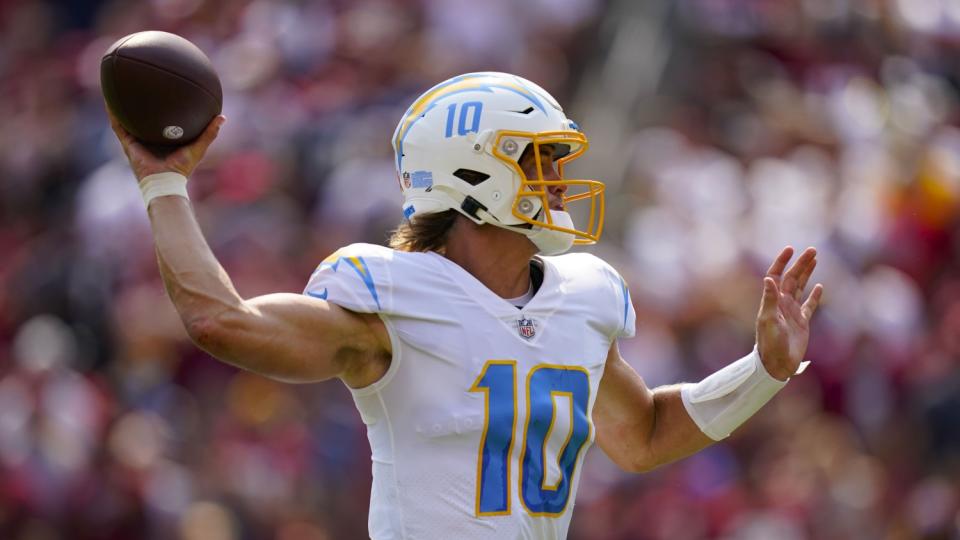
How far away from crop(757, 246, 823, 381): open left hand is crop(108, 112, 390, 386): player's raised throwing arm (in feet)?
3.39


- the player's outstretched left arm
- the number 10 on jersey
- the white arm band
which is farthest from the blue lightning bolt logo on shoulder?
the white arm band

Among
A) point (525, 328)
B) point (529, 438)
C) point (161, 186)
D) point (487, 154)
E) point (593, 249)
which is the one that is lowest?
point (593, 249)

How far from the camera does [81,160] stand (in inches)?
436

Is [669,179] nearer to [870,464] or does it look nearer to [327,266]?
[870,464]

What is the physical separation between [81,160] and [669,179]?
3.76 metres

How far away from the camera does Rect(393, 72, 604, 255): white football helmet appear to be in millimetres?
4246

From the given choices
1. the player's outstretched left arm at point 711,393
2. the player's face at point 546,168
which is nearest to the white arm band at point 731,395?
the player's outstretched left arm at point 711,393

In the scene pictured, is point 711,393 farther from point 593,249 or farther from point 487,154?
point 593,249

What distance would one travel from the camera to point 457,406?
13.2ft

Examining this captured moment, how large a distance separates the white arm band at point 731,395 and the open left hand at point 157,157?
1482mm

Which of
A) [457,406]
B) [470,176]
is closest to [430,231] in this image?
[470,176]

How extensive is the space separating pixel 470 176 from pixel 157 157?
82 centimetres

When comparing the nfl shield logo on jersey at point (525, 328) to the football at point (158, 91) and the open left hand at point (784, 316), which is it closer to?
the open left hand at point (784, 316)

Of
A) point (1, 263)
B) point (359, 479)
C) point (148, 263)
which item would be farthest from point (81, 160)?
point (359, 479)
